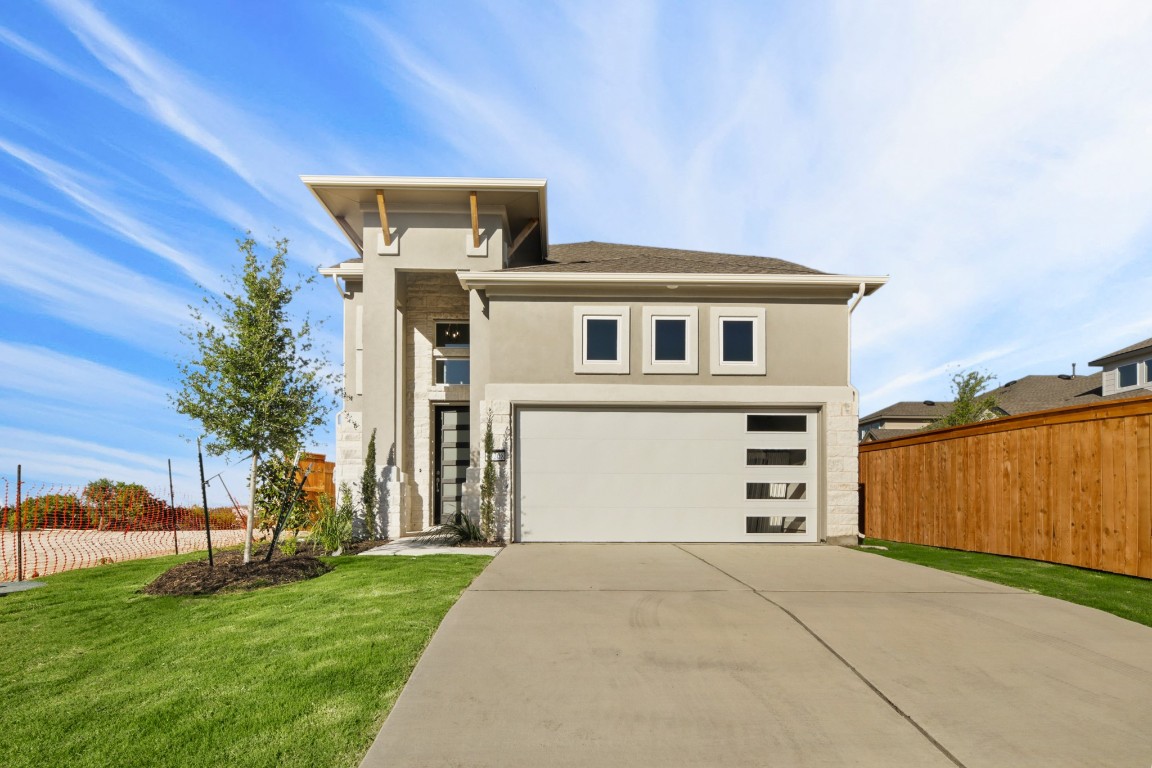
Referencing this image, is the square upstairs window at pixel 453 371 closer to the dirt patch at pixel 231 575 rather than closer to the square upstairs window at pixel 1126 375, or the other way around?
the dirt patch at pixel 231 575

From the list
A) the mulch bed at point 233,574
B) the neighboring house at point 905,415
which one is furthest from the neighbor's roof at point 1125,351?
the mulch bed at point 233,574

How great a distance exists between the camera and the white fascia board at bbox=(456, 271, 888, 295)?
11633 mm

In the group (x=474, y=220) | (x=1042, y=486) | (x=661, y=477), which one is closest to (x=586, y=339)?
(x=661, y=477)

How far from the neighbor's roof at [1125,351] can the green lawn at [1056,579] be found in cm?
1973

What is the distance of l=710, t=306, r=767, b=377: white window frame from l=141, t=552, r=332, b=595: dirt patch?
24.2 ft

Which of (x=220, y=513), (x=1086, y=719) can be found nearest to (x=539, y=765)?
(x=1086, y=719)

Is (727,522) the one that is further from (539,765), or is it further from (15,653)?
(15,653)

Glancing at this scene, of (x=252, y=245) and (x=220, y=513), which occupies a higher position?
(x=252, y=245)

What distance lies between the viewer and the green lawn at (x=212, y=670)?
3.51 meters

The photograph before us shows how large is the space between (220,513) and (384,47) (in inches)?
642

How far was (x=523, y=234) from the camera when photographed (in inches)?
544

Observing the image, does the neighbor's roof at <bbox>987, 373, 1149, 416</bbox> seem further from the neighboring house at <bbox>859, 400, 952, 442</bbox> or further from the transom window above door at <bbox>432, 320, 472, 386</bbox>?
the transom window above door at <bbox>432, 320, 472, 386</bbox>

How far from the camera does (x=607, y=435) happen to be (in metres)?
11.8

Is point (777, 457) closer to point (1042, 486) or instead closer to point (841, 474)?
point (841, 474)
